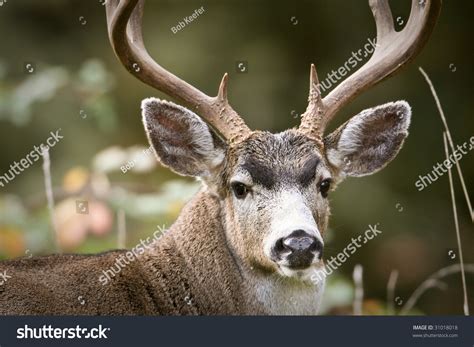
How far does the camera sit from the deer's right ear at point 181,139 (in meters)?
6.48

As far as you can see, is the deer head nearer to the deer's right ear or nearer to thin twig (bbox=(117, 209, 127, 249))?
the deer's right ear

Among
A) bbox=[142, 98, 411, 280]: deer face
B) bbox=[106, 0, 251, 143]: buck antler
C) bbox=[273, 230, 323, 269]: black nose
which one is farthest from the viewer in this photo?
bbox=[106, 0, 251, 143]: buck antler

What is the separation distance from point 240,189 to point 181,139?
0.48 metres

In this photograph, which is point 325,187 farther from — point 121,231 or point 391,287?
point 391,287

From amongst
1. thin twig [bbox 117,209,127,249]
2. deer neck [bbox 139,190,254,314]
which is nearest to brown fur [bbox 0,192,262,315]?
deer neck [bbox 139,190,254,314]

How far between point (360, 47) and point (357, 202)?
1460 mm

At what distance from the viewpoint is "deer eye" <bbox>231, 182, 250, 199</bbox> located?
20.8ft

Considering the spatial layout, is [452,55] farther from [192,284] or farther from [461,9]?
[192,284]

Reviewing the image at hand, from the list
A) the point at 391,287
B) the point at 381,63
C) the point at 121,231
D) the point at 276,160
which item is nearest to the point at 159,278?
the point at 276,160

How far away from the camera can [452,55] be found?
11.0 m

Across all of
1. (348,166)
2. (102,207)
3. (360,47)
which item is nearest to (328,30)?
(360,47)

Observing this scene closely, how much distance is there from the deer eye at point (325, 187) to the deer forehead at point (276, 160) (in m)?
0.04

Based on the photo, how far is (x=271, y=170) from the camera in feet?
20.7

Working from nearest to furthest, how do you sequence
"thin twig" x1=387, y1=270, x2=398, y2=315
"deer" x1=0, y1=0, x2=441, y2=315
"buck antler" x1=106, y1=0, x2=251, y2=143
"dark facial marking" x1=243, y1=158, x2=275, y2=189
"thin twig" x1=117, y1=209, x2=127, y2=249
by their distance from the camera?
"deer" x1=0, y1=0, x2=441, y2=315 < "dark facial marking" x1=243, y1=158, x2=275, y2=189 < "buck antler" x1=106, y1=0, x2=251, y2=143 < "thin twig" x1=117, y1=209, x2=127, y2=249 < "thin twig" x1=387, y1=270, x2=398, y2=315
